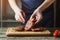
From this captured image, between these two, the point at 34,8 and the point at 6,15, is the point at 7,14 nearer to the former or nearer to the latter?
the point at 6,15

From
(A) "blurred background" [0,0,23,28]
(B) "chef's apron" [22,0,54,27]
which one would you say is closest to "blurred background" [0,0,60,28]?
(A) "blurred background" [0,0,23,28]

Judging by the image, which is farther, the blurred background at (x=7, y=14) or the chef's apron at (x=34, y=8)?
the blurred background at (x=7, y=14)

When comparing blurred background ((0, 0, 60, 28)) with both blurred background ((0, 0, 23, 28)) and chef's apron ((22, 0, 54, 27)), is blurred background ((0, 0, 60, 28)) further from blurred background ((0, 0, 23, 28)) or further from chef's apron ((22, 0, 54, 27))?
chef's apron ((22, 0, 54, 27))

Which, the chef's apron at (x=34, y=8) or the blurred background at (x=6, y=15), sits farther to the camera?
the blurred background at (x=6, y=15)

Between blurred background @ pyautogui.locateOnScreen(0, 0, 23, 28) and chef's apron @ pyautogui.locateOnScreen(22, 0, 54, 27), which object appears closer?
chef's apron @ pyautogui.locateOnScreen(22, 0, 54, 27)

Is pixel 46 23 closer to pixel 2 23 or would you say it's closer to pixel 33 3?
pixel 33 3

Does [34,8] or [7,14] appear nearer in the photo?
[34,8]

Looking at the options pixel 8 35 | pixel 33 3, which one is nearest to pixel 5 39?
pixel 8 35

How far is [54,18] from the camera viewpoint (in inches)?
61.8

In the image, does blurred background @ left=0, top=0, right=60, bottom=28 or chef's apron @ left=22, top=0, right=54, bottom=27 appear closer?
chef's apron @ left=22, top=0, right=54, bottom=27

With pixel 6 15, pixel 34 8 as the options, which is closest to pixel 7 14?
pixel 6 15

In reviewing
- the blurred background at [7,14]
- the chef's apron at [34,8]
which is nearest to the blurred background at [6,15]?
the blurred background at [7,14]

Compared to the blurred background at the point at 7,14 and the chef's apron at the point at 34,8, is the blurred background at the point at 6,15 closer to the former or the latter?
the blurred background at the point at 7,14

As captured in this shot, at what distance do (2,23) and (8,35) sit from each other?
2.07 ft
